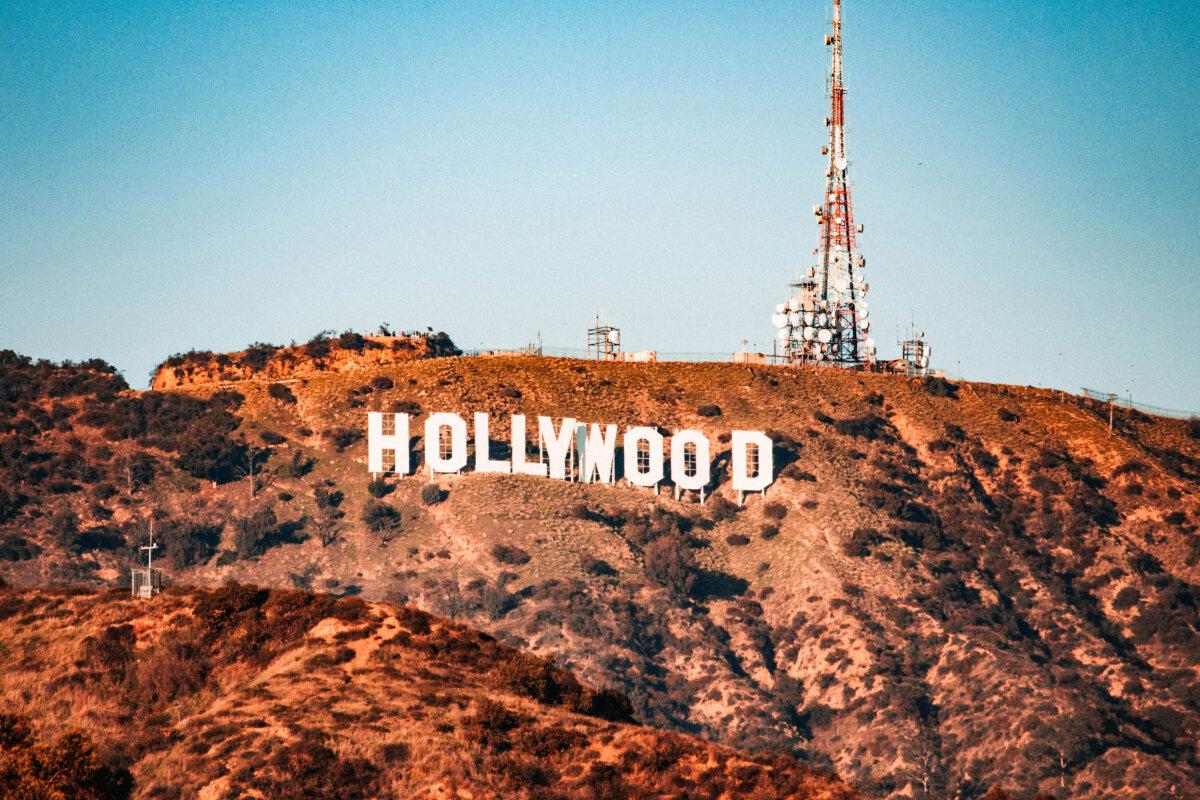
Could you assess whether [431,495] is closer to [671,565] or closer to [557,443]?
[557,443]

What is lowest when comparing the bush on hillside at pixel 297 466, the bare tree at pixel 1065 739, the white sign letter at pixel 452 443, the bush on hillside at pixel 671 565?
the bare tree at pixel 1065 739

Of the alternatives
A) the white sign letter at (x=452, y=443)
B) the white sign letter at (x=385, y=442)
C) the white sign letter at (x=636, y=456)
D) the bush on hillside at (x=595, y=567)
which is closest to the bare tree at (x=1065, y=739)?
the bush on hillside at (x=595, y=567)

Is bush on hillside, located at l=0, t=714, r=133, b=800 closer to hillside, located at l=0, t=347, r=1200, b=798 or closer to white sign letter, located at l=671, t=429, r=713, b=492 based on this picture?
hillside, located at l=0, t=347, r=1200, b=798

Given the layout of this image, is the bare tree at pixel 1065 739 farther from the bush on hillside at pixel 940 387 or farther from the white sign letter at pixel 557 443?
the bush on hillside at pixel 940 387

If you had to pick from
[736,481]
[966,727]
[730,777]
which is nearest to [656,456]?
[736,481]

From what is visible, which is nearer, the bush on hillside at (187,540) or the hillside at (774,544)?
the hillside at (774,544)

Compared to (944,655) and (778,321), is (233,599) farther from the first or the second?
(778,321)

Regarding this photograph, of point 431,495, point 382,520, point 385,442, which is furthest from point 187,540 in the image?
point 431,495
